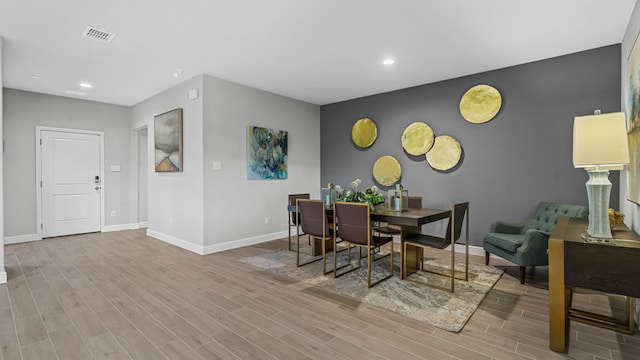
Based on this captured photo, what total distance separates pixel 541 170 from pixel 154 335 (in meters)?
4.56

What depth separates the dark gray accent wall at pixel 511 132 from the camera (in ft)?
11.7

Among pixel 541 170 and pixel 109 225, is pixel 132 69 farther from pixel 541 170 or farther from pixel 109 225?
pixel 541 170

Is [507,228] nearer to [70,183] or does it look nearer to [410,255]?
[410,255]

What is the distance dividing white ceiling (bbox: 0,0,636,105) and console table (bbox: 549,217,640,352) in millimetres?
2066

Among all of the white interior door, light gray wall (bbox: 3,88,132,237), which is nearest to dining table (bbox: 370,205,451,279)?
the white interior door

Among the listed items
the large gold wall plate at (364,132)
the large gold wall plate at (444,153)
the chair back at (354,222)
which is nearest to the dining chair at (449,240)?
the chair back at (354,222)

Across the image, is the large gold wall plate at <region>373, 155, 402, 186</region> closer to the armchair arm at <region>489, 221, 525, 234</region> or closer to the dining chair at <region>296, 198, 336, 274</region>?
the armchair arm at <region>489, 221, 525, 234</region>

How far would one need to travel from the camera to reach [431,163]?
4766 mm

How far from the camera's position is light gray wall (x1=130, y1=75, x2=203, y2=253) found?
452 centimetres

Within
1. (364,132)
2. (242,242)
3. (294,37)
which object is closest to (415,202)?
(364,132)

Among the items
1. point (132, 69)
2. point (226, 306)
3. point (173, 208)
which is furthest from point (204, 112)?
point (226, 306)

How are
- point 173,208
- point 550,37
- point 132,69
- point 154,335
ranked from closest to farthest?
1. point 154,335
2. point 550,37
3. point 132,69
4. point 173,208

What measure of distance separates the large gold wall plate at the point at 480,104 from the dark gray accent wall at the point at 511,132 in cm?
7

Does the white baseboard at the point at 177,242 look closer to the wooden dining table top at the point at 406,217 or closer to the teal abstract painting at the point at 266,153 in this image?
the teal abstract painting at the point at 266,153
